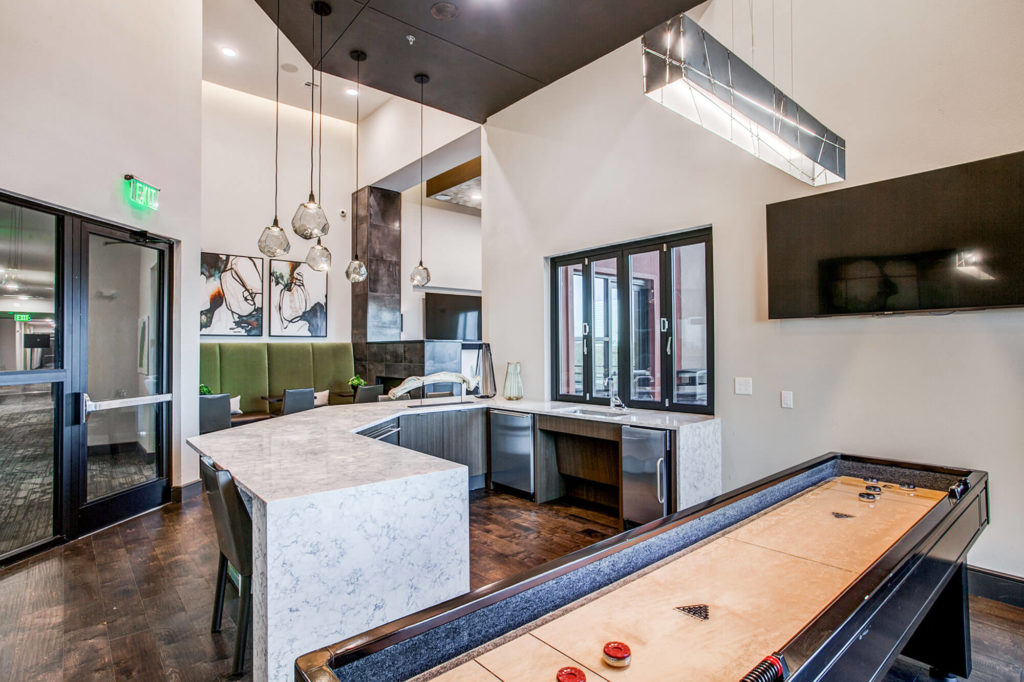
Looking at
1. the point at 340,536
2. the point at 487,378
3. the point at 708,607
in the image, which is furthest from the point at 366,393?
the point at 708,607

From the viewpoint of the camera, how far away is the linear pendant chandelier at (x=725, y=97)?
1.54 meters

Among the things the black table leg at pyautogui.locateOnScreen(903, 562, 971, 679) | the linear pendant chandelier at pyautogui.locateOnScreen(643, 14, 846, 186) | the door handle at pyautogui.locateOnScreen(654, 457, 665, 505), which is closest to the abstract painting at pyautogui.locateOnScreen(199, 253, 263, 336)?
the door handle at pyautogui.locateOnScreen(654, 457, 665, 505)

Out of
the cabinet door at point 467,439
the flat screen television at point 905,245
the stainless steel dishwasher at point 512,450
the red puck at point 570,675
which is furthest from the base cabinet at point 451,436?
the red puck at point 570,675

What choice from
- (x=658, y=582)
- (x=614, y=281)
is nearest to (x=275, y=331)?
(x=614, y=281)

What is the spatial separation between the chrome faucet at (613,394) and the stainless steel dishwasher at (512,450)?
27.6 inches

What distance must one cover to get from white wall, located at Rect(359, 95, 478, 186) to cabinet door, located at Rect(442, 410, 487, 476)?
11.1 ft

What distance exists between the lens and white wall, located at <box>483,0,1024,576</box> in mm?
2572

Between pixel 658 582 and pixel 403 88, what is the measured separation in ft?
16.6

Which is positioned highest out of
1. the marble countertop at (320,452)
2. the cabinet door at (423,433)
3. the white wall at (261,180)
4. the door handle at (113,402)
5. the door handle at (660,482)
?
the white wall at (261,180)

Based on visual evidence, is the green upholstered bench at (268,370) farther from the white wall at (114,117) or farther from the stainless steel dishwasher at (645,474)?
the stainless steel dishwasher at (645,474)

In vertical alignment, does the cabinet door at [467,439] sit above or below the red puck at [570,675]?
below

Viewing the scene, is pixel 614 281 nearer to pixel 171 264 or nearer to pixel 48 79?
pixel 171 264

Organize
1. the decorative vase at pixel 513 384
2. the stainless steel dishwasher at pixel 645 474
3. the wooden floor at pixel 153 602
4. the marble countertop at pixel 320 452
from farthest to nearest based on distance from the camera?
the decorative vase at pixel 513 384 < the stainless steel dishwasher at pixel 645 474 < the wooden floor at pixel 153 602 < the marble countertop at pixel 320 452

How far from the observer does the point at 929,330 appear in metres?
2.76
